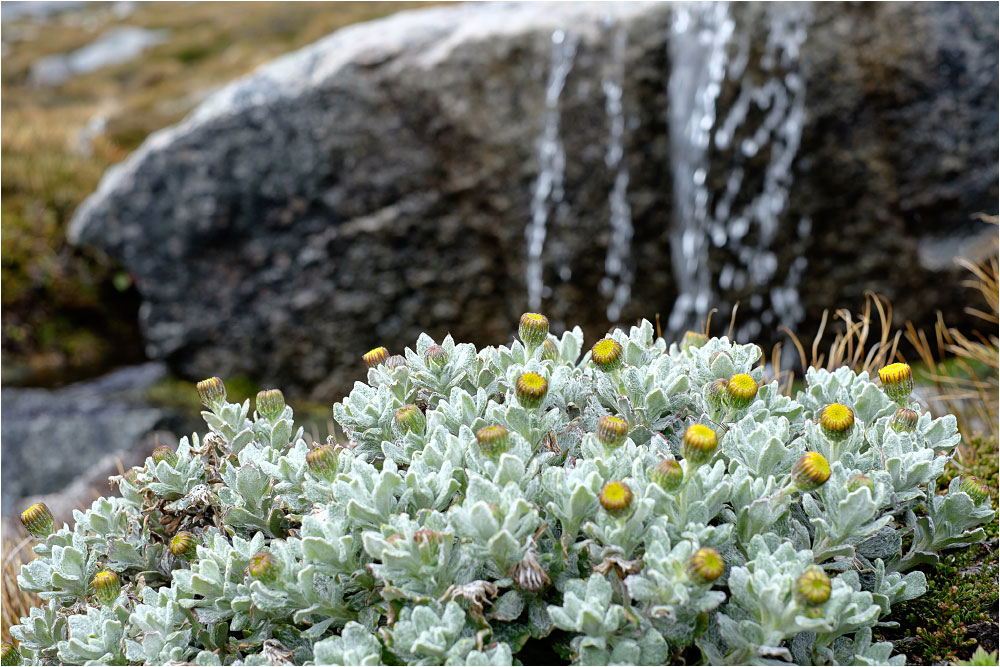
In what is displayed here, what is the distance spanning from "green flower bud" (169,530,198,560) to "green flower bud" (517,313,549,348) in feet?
3.35

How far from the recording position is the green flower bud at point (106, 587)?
6.25 feet

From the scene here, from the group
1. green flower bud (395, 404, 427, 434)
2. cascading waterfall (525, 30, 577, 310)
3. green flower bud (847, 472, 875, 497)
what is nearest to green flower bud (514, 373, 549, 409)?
green flower bud (395, 404, 427, 434)

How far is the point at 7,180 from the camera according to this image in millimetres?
8242

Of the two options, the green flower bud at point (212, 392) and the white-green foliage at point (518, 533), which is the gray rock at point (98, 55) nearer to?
the green flower bud at point (212, 392)

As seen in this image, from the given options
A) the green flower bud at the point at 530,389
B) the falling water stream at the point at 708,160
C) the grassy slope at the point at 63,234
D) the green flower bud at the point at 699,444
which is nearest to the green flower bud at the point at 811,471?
the green flower bud at the point at 699,444

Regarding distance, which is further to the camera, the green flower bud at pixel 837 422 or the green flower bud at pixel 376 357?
the green flower bud at pixel 376 357

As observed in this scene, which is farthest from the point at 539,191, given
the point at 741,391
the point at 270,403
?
the point at 741,391

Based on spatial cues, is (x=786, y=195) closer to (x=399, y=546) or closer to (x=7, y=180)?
(x=399, y=546)

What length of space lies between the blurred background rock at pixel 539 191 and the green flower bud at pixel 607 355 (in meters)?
3.64

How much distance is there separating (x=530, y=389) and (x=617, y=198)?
3.88m

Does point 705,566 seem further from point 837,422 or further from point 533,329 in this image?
point 533,329

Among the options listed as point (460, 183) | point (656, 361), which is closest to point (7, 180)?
point (460, 183)

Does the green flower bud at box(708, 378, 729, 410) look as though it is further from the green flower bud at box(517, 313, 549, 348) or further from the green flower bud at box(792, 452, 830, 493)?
the green flower bud at box(517, 313, 549, 348)

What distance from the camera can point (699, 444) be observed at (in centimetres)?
159
